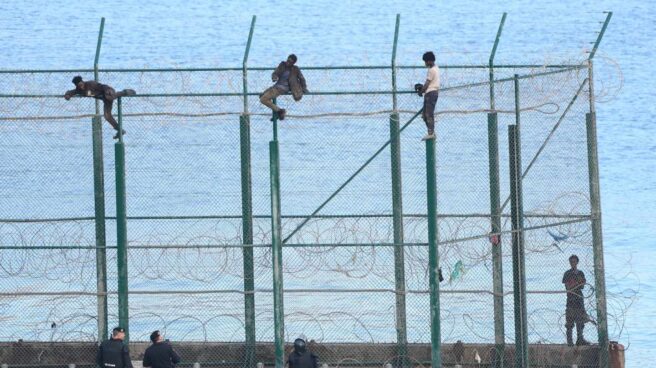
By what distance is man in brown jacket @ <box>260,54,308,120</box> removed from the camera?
2256 cm

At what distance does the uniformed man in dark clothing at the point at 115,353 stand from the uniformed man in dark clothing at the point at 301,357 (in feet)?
6.77

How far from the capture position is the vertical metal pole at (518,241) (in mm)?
22906

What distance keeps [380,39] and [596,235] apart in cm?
5856

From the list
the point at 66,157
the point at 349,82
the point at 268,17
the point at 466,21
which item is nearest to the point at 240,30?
the point at 268,17

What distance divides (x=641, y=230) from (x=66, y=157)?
2094 centimetres

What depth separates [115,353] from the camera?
21750 mm

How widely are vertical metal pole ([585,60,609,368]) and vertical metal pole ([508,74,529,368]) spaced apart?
118 centimetres

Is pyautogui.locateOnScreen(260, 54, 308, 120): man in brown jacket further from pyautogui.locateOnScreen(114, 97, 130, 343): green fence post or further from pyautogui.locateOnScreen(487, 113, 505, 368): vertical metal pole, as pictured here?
pyautogui.locateOnScreen(487, 113, 505, 368): vertical metal pole

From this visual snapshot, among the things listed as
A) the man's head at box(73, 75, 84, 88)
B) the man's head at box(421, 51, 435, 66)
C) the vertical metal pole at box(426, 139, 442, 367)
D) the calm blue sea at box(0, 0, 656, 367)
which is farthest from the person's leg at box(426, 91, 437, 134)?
the calm blue sea at box(0, 0, 656, 367)

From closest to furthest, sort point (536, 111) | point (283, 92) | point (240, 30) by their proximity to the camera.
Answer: point (283, 92)
point (536, 111)
point (240, 30)

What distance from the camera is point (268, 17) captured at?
8881 centimetres

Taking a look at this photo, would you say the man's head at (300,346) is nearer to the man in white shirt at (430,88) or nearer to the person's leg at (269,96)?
the person's leg at (269,96)

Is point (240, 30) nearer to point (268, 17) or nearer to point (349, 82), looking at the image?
point (268, 17)

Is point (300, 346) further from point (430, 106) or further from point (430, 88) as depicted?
point (430, 88)
